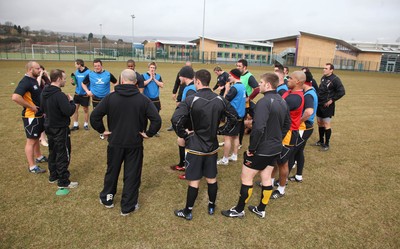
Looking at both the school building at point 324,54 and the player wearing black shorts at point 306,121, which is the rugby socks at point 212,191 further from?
the school building at point 324,54

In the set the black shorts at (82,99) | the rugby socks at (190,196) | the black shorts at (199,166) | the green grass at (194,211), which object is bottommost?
the green grass at (194,211)

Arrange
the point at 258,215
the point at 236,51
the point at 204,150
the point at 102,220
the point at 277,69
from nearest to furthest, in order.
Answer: the point at 204,150 < the point at 102,220 < the point at 258,215 < the point at 277,69 < the point at 236,51

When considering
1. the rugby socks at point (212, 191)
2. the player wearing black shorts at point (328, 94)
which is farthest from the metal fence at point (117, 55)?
the rugby socks at point (212, 191)

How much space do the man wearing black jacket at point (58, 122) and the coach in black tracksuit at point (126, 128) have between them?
848mm

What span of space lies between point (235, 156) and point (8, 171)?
477 centimetres

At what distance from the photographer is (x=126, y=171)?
3732 mm

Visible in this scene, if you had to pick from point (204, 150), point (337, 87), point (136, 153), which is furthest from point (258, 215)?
point (337, 87)

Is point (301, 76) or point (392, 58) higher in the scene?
point (392, 58)

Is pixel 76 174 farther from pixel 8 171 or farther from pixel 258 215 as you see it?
pixel 258 215

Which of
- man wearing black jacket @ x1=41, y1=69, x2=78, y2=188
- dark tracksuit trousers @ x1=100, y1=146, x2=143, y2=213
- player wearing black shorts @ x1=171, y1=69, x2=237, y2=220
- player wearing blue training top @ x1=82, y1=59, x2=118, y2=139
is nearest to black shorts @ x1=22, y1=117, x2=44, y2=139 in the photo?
man wearing black jacket @ x1=41, y1=69, x2=78, y2=188

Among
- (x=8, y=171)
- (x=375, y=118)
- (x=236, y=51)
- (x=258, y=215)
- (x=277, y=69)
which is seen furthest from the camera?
(x=236, y=51)

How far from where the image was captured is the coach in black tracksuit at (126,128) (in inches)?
137

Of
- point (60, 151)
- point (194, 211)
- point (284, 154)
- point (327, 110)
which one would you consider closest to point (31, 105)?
point (60, 151)

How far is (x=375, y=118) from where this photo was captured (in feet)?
36.0
